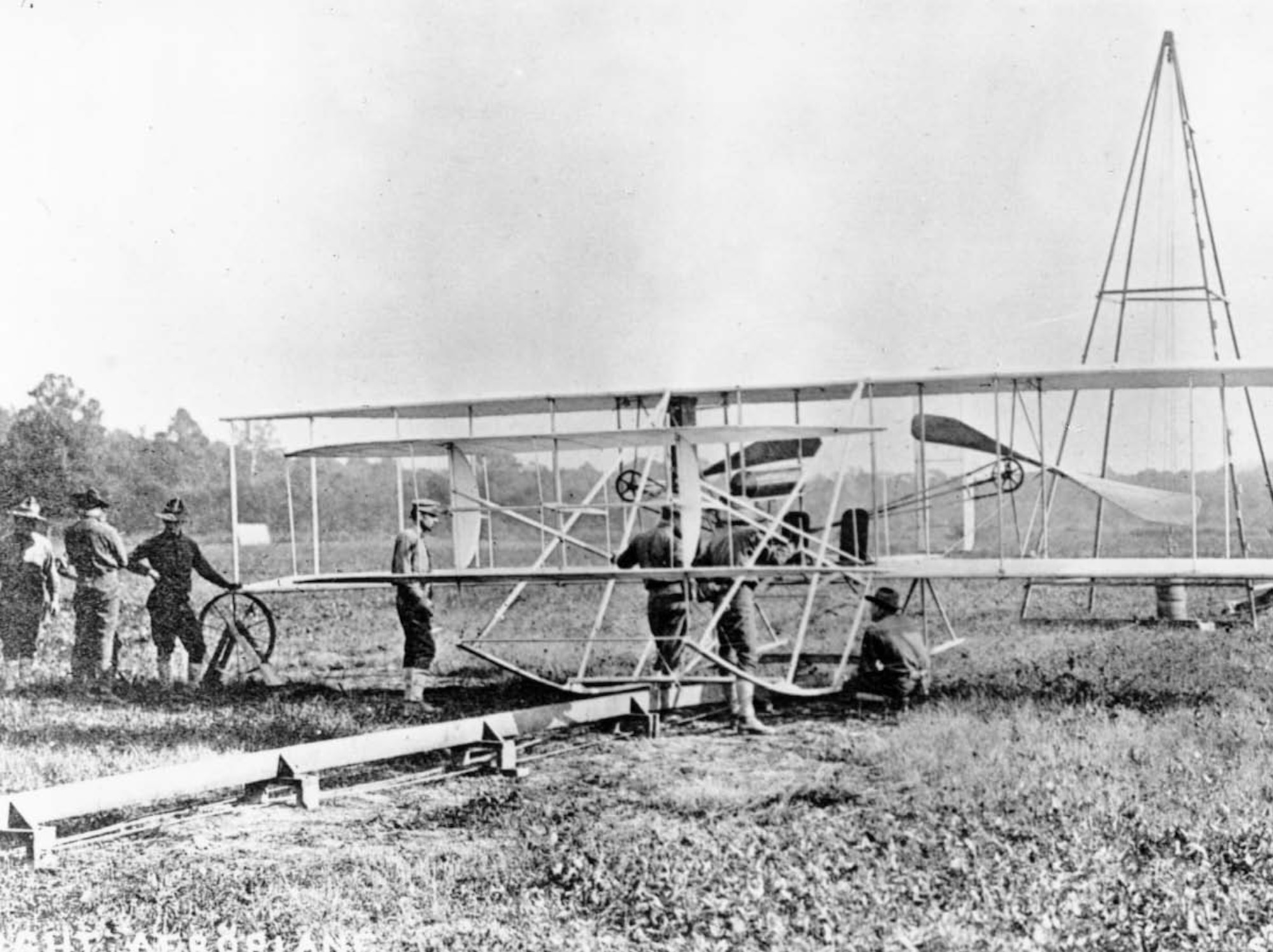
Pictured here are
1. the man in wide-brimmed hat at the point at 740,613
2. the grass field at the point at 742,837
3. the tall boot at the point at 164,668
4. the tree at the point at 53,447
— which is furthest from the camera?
the tree at the point at 53,447

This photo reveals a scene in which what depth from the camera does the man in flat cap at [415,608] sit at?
10203mm

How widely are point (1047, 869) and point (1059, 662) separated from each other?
20.8ft

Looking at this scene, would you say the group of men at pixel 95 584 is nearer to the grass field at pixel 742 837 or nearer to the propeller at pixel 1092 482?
the grass field at pixel 742 837

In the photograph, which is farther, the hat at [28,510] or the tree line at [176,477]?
the tree line at [176,477]

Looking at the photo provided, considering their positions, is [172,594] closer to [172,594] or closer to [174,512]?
[172,594]

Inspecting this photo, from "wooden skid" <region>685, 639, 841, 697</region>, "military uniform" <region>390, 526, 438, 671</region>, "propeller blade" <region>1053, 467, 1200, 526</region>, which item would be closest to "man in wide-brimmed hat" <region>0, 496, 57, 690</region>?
"military uniform" <region>390, 526, 438, 671</region>

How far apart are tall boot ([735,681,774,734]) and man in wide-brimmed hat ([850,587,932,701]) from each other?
3.61 feet

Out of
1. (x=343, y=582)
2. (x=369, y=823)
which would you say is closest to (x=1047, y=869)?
(x=369, y=823)

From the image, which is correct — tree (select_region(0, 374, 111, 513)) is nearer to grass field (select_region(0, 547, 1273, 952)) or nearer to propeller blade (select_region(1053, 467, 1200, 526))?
grass field (select_region(0, 547, 1273, 952))

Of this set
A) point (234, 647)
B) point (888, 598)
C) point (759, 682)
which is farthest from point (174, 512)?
point (888, 598)

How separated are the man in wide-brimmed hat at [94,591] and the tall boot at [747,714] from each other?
605 centimetres

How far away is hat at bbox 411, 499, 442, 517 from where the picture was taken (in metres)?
9.48

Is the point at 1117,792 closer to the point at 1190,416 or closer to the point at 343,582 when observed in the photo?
the point at 1190,416

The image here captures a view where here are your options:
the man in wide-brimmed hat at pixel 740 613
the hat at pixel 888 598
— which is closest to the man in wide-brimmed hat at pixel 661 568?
the man in wide-brimmed hat at pixel 740 613
